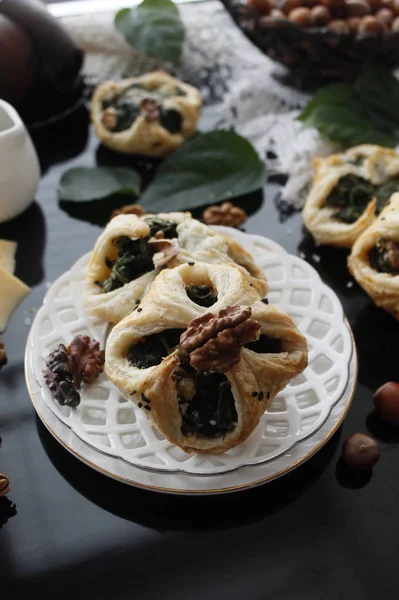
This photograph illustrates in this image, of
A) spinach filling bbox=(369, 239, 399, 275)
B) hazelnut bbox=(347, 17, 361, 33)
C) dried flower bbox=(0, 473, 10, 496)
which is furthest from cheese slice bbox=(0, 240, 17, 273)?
hazelnut bbox=(347, 17, 361, 33)

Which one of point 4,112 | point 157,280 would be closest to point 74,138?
point 4,112

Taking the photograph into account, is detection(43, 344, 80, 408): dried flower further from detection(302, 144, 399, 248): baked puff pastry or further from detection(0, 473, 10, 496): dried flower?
detection(302, 144, 399, 248): baked puff pastry

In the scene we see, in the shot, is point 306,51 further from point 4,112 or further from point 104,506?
point 104,506

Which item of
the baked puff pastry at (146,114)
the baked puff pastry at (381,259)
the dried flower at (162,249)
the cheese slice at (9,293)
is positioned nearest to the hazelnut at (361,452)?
A: the baked puff pastry at (381,259)

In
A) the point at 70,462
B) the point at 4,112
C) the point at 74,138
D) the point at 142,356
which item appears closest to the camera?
the point at 142,356

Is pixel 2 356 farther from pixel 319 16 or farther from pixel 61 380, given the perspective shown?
pixel 319 16

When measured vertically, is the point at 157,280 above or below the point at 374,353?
above
